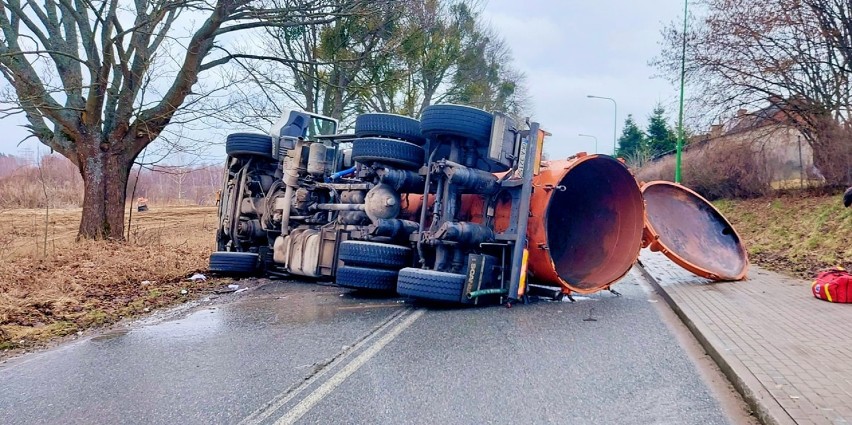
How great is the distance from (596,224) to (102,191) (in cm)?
869

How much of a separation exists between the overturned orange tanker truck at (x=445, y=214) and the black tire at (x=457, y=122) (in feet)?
0.04

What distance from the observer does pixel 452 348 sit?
521 centimetres

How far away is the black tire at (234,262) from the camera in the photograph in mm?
9625

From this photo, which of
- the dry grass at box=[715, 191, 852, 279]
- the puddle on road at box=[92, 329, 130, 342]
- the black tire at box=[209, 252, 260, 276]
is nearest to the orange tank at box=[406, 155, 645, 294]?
the black tire at box=[209, 252, 260, 276]

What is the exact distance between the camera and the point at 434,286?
261 inches

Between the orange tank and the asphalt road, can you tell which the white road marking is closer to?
the asphalt road

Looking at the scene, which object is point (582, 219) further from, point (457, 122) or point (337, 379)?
point (337, 379)

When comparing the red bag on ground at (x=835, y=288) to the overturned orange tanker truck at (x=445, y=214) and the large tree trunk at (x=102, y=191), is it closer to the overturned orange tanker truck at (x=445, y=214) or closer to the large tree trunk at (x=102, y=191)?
the overturned orange tanker truck at (x=445, y=214)

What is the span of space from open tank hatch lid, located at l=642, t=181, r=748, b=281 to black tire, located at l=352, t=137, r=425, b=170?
3.86 metres

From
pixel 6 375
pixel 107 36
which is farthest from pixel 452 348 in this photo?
pixel 107 36

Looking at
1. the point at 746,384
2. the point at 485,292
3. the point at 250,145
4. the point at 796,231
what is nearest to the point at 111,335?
the point at 485,292

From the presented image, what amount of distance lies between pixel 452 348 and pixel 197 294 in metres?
4.58

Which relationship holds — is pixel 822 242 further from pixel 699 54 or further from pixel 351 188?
pixel 351 188

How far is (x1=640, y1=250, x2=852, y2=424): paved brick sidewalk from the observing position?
12.5 ft
